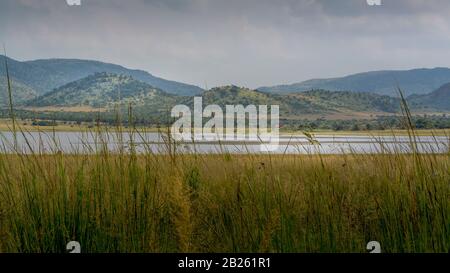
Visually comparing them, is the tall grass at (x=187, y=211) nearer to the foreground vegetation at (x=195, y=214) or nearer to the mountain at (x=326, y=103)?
the foreground vegetation at (x=195, y=214)

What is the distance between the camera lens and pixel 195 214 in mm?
4691

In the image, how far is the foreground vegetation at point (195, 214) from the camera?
378 cm

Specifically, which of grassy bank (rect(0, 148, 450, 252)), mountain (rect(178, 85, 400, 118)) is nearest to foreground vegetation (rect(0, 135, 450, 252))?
grassy bank (rect(0, 148, 450, 252))

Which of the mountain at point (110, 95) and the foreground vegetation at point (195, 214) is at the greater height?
the mountain at point (110, 95)

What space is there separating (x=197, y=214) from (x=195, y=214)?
19 millimetres

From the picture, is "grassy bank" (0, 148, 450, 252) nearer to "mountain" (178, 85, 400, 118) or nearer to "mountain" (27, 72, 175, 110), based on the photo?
"mountain" (27, 72, 175, 110)

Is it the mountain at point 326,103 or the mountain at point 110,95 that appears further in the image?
the mountain at point 326,103

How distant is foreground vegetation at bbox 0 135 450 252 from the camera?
378 centimetres

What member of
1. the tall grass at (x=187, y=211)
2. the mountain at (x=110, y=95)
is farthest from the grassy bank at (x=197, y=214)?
the mountain at (x=110, y=95)

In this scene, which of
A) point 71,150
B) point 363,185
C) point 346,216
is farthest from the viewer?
point 71,150
